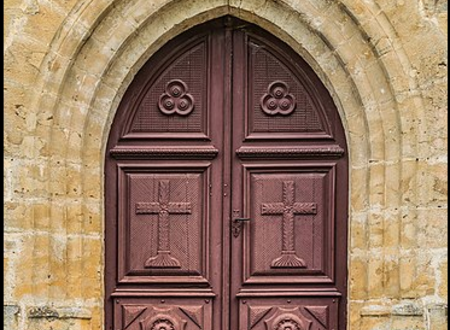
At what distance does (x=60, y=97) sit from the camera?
4770 mm

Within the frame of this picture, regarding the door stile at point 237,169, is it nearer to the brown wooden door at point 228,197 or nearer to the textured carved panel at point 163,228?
the brown wooden door at point 228,197

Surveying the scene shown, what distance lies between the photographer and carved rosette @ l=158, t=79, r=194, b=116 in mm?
5031

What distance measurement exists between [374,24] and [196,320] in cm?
215

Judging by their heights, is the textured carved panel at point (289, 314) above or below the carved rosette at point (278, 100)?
below

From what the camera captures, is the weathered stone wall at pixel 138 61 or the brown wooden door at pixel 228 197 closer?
the weathered stone wall at pixel 138 61

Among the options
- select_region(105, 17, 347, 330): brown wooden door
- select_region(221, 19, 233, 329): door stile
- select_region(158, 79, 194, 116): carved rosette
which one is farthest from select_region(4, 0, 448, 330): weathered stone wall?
select_region(221, 19, 233, 329): door stile

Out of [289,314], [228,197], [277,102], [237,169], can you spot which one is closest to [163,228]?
[228,197]

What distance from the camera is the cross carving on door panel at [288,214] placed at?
4992 mm

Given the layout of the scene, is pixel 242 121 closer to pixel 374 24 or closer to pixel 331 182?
pixel 331 182

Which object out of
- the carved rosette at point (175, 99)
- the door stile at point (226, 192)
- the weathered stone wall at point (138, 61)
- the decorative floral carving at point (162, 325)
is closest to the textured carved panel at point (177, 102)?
the carved rosette at point (175, 99)

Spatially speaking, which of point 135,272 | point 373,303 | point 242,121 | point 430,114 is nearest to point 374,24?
point 430,114

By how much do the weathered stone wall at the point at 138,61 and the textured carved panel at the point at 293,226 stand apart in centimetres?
22

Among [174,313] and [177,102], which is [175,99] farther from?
[174,313]

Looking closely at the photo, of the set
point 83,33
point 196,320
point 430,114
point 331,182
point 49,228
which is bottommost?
point 196,320
